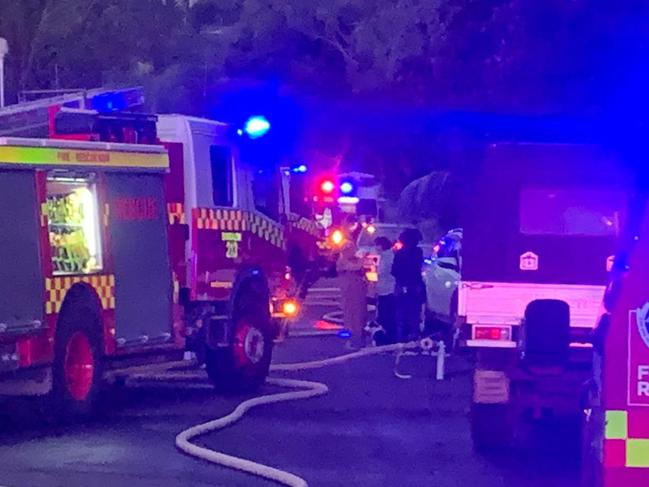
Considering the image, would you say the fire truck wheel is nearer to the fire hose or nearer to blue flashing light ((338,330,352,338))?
the fire hose

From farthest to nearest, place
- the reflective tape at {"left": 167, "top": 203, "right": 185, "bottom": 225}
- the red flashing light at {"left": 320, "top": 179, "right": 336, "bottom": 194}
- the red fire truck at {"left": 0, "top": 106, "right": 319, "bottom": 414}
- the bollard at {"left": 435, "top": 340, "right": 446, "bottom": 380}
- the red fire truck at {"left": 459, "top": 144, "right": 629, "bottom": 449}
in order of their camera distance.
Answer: the red flashing light at {"left": 320, "top": 179, "right": 336, "bottom": 194} → the bollard at {"left": 435, "top": 340, "right": 446, "bottom": 380} → the reflective tape at {"left": 167, "top": 203, "right": 185, "bottom": 225} → the red fire truck at {"left": 0, "top": 106, "right": 319, "bottom": 414} → the red fire truck at {"left": 459, "top": 144, "right": 629, "bottom": 449}

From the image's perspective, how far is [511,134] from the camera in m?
26.4

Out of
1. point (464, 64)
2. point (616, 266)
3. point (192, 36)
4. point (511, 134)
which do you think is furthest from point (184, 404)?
point (192, 36)

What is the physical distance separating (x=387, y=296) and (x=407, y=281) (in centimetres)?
56

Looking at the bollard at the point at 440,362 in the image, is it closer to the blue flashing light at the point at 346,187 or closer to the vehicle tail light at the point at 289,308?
the vehicle tail light at the point at 289,308

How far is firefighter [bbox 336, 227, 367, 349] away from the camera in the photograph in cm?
2083

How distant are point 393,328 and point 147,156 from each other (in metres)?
6.78

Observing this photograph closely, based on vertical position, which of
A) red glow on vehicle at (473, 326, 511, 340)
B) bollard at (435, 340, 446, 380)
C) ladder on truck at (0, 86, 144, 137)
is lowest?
bollard at (435, 340, 446, 380)

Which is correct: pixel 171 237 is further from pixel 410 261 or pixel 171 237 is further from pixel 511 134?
pixel 511 134

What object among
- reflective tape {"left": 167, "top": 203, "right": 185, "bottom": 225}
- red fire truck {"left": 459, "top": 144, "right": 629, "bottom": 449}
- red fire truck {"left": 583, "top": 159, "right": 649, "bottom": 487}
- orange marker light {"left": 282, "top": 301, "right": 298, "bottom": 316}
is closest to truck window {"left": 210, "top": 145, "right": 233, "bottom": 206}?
reflective tape {"left": 167, "top": 203, "right": 185, "bottom": 225}

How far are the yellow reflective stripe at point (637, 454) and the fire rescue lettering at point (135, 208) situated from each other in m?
8.29

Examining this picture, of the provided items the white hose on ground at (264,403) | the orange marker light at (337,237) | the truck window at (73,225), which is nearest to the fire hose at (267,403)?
the white hose on ground at (264,403)

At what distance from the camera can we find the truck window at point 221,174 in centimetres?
1622

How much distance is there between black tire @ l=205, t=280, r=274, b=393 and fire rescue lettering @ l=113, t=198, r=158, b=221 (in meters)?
1.58
